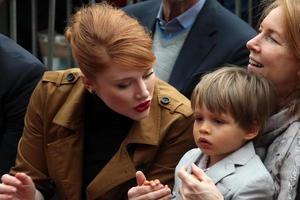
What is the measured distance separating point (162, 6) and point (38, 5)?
1.71 meters

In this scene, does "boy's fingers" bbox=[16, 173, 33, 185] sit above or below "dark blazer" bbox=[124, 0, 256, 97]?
below

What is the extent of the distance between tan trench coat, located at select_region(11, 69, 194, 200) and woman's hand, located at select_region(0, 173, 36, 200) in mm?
180

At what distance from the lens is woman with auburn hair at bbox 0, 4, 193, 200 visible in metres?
3.25

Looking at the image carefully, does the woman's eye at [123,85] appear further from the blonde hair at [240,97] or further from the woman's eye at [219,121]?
the woman's eye at [219,121]

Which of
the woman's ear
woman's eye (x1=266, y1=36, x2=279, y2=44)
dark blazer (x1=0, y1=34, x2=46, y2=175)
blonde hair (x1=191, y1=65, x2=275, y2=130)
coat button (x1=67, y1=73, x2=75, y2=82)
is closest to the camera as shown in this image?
blonde hair (x1=191, y1=65, x2=275, y2=130)

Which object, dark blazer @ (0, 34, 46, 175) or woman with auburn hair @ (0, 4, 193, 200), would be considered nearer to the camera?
woman with auburn hair @ (0, 4, 193, 200)

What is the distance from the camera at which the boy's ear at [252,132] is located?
119 inches

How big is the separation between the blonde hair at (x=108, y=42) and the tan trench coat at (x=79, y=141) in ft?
0.69

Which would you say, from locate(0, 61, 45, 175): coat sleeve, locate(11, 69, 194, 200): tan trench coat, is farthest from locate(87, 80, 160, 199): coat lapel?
locate(0, 61, 45, 175): coat sleeve

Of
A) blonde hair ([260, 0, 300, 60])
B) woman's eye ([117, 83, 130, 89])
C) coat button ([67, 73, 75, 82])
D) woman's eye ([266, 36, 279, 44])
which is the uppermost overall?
blonde hair ([260, 0, 300, 60])

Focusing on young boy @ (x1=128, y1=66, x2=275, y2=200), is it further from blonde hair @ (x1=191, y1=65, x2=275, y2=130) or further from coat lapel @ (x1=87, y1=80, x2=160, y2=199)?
coat lapel @ (x1=87, y1=80, x2=160, y2=199)

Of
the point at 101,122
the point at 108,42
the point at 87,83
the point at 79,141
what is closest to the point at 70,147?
the point at 79,141

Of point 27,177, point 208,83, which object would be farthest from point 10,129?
point 208,83

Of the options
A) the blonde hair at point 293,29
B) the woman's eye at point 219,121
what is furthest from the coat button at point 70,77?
the blonde hair at point 293,29
